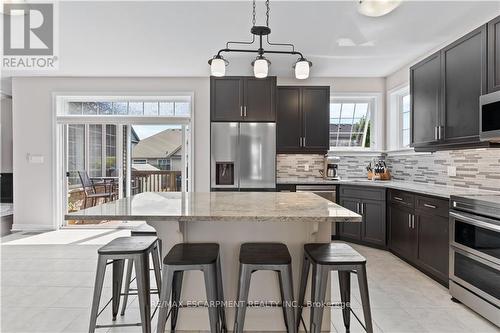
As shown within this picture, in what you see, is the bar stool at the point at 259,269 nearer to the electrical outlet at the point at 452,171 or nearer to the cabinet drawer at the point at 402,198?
the cabinet drawer at the point at 402,198

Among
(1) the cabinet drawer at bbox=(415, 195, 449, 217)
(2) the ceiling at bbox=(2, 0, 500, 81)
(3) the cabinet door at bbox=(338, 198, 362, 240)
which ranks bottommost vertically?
(3) the cabinet door at bbox=(338, 198, 362, 240)

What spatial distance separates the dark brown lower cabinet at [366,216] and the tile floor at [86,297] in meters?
0.22

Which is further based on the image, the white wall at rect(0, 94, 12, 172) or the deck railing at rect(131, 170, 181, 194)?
the white wall at rect(0, 94, 12, 172)

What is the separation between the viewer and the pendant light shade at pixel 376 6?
8.44ft

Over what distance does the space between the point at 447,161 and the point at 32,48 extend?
5465mm

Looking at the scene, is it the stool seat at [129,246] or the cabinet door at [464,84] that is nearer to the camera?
the stool seat at [129,246]

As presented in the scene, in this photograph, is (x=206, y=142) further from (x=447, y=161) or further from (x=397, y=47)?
(x=447, y=161)

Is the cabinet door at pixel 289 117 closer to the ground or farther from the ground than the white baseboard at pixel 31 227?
farther from the ground

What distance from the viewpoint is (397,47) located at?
3.83 metres

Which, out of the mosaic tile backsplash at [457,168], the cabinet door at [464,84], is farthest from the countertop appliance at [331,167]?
the cabinet door at [464,84]

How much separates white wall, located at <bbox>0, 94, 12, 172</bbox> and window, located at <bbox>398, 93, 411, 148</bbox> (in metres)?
7.61

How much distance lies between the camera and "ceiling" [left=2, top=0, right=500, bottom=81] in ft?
9.64

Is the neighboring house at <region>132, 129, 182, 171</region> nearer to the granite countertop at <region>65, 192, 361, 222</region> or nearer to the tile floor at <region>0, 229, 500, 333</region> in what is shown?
the tile floor at <region>0, 229, 500, 333</region>

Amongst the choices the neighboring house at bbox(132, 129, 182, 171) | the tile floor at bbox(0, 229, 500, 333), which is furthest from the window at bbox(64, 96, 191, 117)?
the tile floor at bbox(0, 229, 500, 333)
